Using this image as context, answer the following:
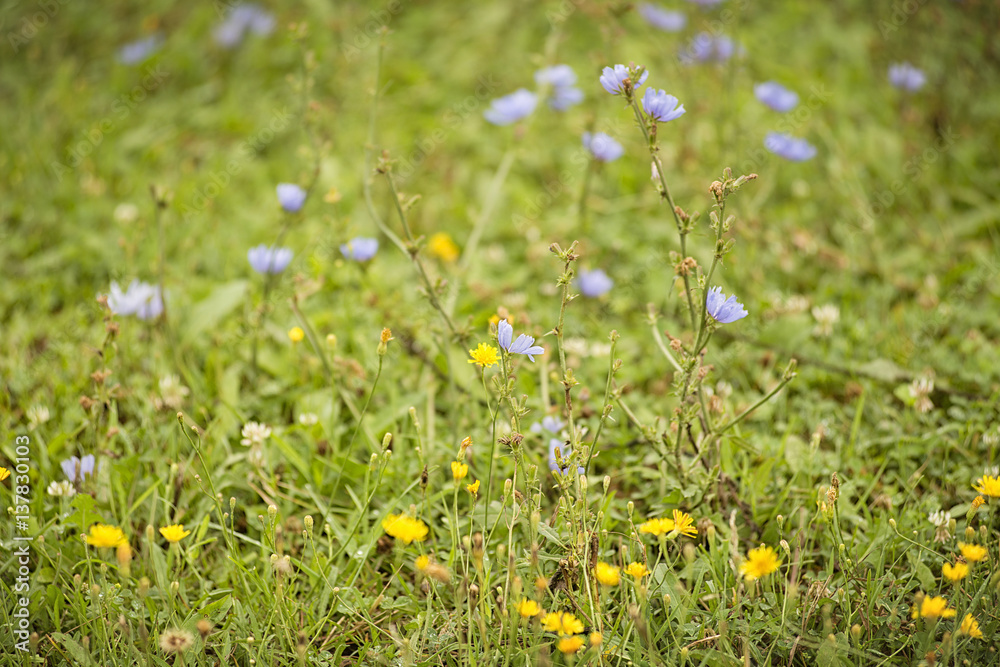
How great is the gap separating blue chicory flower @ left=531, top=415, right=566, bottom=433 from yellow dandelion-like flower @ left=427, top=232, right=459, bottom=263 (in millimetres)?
979

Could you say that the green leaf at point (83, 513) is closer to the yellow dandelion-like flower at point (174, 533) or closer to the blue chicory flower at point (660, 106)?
the yellow dandelion-like flower at point (174, 533)

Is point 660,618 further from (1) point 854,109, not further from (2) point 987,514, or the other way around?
(1) point 854,109

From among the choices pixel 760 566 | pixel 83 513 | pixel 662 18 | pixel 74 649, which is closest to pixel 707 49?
pixel 662 18

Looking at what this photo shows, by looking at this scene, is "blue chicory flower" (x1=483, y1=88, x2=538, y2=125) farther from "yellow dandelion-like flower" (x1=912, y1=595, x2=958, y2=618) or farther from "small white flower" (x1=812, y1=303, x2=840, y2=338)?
"yellow dandelion-like flower" (x1=912, y1=595, x2=958, y2=618)

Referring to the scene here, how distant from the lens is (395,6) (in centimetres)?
430

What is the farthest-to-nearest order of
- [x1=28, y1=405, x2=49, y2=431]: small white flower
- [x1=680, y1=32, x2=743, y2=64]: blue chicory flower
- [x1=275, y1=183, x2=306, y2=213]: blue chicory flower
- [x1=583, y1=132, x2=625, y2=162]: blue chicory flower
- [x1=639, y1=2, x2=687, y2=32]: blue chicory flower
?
[x1=639, y1=2, x2=687, y2=32]: blue chicory flower → [x1=680, y1=32, x2=743, y2=64]: blue chicory flower → [x1=583, y1=132, x2=625, y2=162]: blue chicory flower → [x1=275, y1=183, x2=306, y2=213]: blue chicory flower → [x1=28, y1=405, x2=49, y2=431]: small white flower

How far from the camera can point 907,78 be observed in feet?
10.8

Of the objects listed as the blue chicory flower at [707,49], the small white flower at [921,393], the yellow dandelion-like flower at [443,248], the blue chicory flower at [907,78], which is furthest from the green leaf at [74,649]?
the blue chicory flower at [907,78]

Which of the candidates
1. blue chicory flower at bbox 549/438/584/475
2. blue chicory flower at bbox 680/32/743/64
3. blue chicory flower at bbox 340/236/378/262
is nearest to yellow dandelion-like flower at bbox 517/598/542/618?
blue chicory flower at bbox 549/438/584/475

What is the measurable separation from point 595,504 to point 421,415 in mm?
595

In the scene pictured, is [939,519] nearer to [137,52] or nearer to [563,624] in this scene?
[563,624]

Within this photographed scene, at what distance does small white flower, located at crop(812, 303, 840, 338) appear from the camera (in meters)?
Answer: 2.38

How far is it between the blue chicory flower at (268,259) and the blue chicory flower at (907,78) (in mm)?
2749

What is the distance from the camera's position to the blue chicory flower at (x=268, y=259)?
2256 mm
